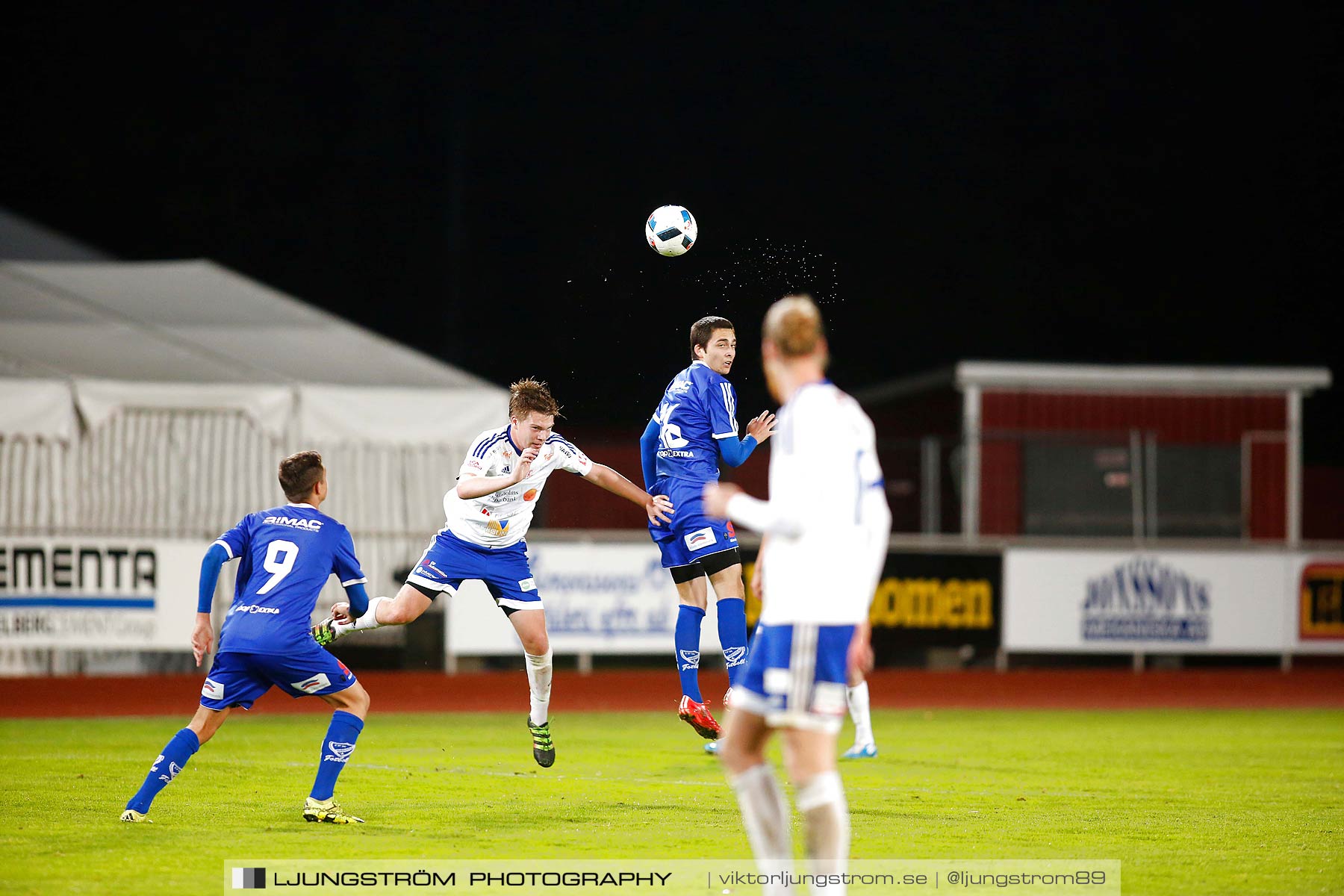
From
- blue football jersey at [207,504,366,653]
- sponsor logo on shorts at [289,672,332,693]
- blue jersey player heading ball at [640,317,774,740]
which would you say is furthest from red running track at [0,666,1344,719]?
blue football jersey at [207,504,366,653]

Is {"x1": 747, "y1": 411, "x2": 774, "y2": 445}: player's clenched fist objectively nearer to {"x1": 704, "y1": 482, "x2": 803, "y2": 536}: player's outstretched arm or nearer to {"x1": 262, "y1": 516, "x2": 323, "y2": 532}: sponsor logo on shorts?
{"x1": 262, "y1": 516, "x2": 323, "y2": 532}: sponsor logo on shorts

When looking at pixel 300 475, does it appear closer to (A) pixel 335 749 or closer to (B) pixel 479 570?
(A) pixel 335 749

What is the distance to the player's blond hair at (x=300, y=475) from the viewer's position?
7176mm

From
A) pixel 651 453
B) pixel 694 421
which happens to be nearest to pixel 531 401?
pixel 694 421

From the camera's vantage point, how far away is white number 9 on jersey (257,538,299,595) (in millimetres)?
7094

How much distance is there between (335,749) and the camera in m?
7.24

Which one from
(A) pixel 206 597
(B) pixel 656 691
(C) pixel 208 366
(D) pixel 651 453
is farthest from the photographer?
(C) pixel 208 366

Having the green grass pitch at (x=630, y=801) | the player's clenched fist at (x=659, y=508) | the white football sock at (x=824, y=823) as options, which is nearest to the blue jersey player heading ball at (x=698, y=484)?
the player's clenched fist at (x=659, y=508)

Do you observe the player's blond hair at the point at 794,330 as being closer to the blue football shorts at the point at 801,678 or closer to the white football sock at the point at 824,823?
the blue football shorts at the point at 801,678

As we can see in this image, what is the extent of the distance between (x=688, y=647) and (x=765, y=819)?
4.71 meters

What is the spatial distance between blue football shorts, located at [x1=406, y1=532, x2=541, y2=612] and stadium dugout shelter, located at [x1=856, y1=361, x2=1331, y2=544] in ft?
38.2

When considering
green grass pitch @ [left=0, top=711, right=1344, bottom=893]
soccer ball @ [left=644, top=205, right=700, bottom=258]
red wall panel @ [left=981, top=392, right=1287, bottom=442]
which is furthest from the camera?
red wall panel @ [left=981, top=392, right=1287, bottom=442]

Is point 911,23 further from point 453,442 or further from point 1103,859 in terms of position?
point 1103,859

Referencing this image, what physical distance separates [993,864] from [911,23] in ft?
92.4
